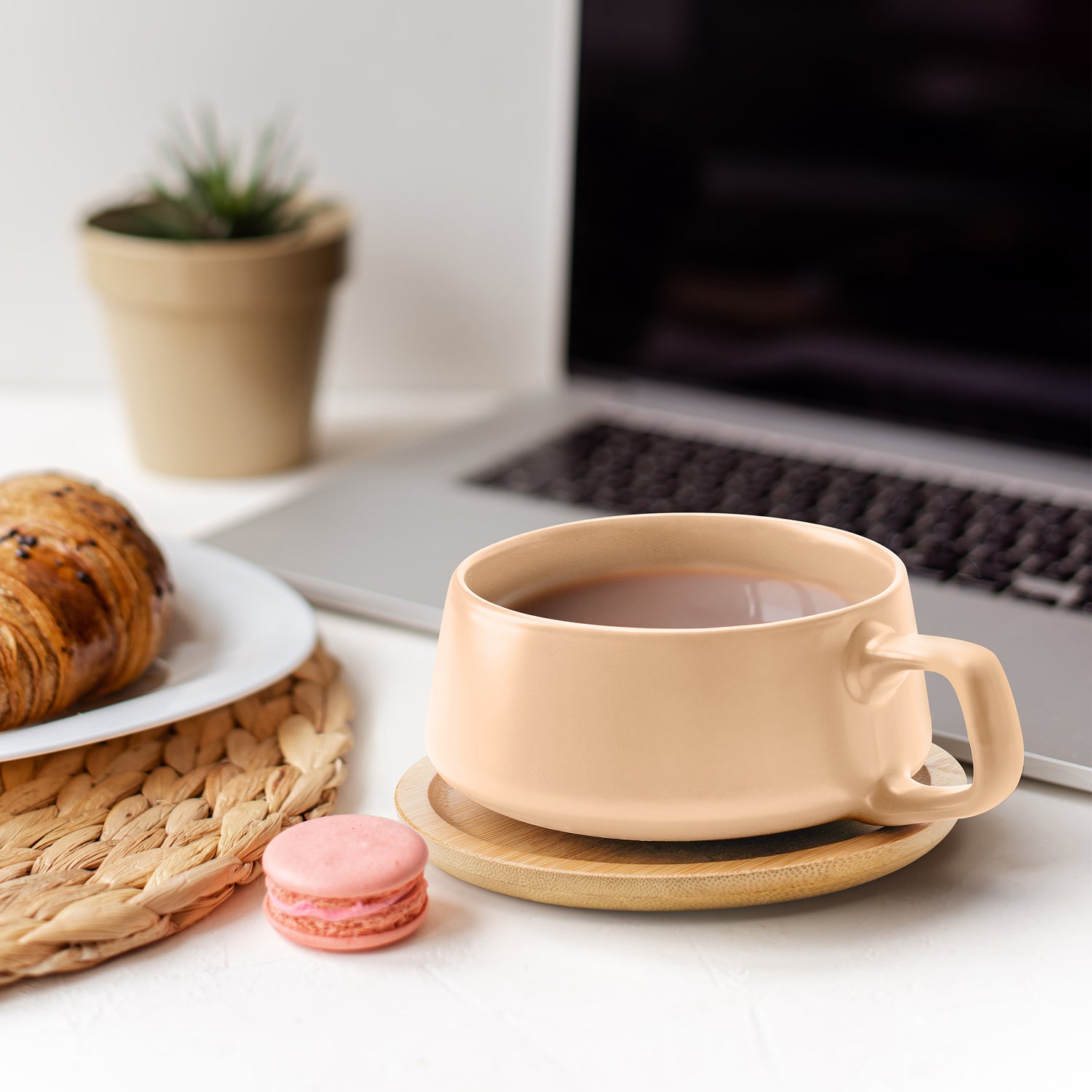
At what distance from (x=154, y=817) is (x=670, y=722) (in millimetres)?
180

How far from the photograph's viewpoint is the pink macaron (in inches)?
13.6

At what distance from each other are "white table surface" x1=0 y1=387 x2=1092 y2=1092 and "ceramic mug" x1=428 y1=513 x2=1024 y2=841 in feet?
0.11

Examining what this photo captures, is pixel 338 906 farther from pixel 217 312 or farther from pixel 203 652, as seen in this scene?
pixel 217 312

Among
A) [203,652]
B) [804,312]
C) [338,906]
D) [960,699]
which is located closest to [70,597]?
[203,652]

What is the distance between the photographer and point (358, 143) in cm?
98

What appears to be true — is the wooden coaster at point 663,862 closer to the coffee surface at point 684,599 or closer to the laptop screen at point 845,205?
the coffee surface at point 684,599

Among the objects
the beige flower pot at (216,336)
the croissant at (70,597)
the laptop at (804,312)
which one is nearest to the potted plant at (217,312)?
the beige flower pot at (216,336)

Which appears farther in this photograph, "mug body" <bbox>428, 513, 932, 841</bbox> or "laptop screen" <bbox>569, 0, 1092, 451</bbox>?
"laptop screen" <bbox>569, 0, 1092, 451</bbox>

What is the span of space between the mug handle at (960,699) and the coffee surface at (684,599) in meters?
0.05

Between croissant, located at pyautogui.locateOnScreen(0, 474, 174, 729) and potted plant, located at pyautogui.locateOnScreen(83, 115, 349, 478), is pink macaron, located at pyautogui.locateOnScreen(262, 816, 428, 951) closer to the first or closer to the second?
croissant, located at pyautogui.locateOnScreen(0, 474, 174, 729)

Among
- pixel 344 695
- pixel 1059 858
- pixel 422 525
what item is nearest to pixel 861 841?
pixel 1059 858

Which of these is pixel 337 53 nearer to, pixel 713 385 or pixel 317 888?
pixel 713 385

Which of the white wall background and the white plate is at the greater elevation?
the white wall background

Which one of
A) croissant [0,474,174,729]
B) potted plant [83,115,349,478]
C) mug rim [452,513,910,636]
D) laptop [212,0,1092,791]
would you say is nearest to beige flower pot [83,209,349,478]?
potted plant [83,115,349,478]
